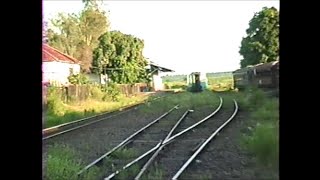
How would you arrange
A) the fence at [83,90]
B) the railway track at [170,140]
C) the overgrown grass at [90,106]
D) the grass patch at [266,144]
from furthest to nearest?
the railway track at [170,140] → the overgrown grass at [90,106] → the fence at [83,90] → the grass patch at [266,144]

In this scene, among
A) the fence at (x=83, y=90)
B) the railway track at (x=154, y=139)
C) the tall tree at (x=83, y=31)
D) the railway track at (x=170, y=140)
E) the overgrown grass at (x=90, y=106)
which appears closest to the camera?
the tall tree at (x=83, y=31)

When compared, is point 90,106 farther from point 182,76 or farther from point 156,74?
point 182,76

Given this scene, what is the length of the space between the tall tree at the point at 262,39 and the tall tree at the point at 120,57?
448mm

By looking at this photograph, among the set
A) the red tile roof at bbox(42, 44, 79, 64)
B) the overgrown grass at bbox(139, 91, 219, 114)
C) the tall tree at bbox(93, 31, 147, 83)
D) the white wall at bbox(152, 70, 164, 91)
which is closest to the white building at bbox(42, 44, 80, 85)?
the red tile roof at bbox(42, 44, 79, 64)

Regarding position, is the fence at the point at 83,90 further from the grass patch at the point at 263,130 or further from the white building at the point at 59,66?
the grass patch at the point at 263,130

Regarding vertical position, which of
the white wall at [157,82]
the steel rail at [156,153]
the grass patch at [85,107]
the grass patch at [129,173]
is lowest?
the grass patch at [129,173]

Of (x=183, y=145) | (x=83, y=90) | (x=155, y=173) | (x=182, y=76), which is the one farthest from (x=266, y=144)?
(x=183, y=145)

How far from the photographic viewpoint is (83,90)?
189cm

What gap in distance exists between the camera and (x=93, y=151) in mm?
1953

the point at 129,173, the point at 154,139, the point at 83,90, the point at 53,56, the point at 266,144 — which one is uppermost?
the point at 53,56

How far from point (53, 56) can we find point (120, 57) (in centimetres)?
46

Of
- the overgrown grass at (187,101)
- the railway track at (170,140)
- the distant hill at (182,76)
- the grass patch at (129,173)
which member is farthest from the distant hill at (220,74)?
the grass patch at (129,173)

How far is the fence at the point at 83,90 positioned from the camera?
165cm

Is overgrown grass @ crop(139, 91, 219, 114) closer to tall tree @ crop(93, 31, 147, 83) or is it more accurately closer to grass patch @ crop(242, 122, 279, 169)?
tall tree @ crop(93, 31, 147, 83)
